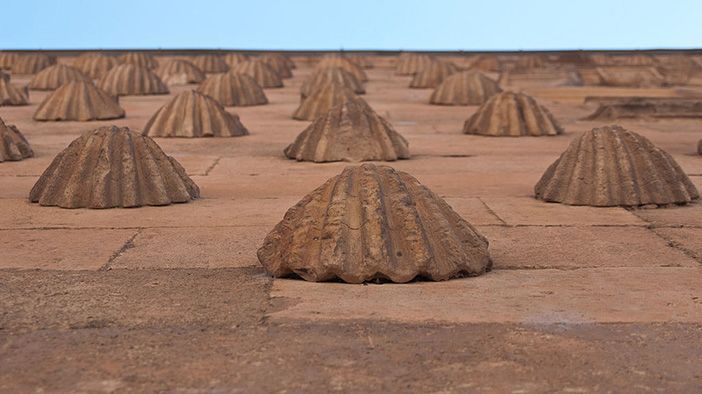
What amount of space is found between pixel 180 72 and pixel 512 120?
36.1 feet

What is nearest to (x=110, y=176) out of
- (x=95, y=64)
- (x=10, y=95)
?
(x=10, y=95)

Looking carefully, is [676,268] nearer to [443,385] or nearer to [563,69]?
[443,385]

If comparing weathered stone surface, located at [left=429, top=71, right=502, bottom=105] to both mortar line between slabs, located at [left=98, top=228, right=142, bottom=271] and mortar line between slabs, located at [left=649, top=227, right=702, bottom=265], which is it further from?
mortar line between slabs, located at [left=98, top=228, right=142, bottom=271]

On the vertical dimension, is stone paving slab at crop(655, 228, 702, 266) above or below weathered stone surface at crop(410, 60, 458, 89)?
above

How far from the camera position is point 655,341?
4395 millimetres

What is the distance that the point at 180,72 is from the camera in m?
22.6

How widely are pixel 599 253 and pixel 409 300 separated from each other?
1545 mm

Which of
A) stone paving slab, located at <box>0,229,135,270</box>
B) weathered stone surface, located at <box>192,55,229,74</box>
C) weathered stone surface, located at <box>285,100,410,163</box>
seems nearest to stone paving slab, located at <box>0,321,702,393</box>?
stone paving slab, located at <box>0,229,135,270</box>

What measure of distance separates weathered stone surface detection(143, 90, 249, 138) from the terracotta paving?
154 inches

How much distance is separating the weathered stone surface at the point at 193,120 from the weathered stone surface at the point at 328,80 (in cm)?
501

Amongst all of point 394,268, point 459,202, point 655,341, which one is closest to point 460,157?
point 459,202

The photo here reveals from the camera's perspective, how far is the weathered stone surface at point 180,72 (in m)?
22.5

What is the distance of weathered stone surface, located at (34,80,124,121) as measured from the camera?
14328mm

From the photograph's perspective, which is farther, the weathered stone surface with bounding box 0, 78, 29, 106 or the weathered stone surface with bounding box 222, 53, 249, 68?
the weathered stone surface with bounding box 222, 53, 249, 68
